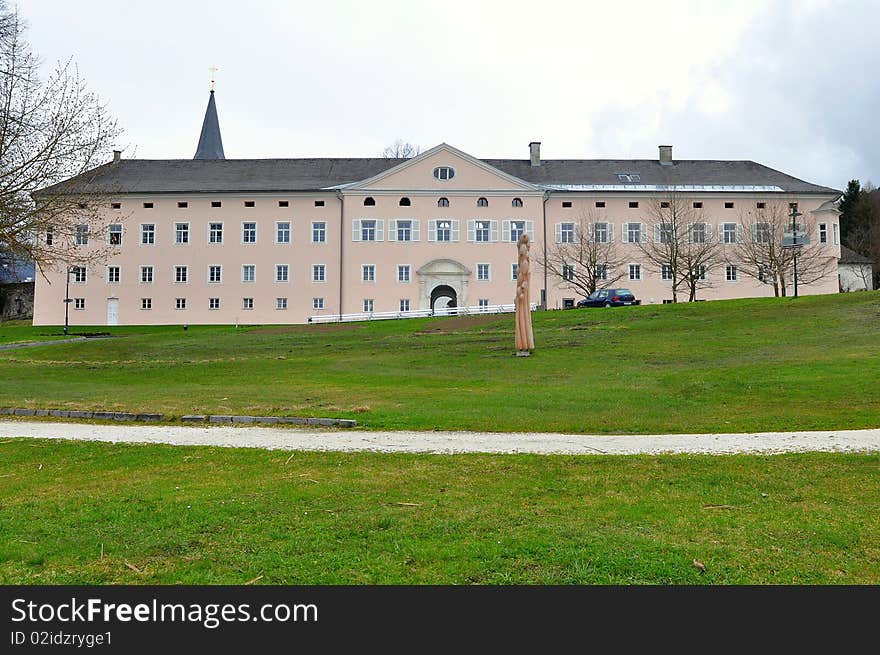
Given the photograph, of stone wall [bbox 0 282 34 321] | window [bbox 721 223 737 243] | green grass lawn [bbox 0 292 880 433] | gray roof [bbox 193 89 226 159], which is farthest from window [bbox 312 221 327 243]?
window [bbox 721 223 737 243]

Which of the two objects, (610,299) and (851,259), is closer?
(610,299)

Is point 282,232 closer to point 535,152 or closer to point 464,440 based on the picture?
point 535,152

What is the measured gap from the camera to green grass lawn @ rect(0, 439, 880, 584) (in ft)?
15.6

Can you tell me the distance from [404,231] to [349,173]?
8412mm

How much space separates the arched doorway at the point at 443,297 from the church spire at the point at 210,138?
95.9 feet

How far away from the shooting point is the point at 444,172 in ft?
202

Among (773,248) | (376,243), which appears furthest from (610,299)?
(376,243)

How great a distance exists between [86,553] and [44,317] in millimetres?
63722

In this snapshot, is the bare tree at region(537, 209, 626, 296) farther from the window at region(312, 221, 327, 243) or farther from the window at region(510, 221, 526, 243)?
the window at region(312, 221, 327, 243)

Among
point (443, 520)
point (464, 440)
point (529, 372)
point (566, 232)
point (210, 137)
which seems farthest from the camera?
point (210, 137)

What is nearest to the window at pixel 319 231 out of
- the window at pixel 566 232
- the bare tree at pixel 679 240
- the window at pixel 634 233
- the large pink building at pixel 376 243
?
the large pink building at pixel 376 243

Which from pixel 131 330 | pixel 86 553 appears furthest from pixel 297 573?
pixel 131 330

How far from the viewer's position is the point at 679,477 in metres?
7.91

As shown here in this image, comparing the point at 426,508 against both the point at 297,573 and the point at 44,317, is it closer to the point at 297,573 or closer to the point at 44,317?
the point at 297,573
